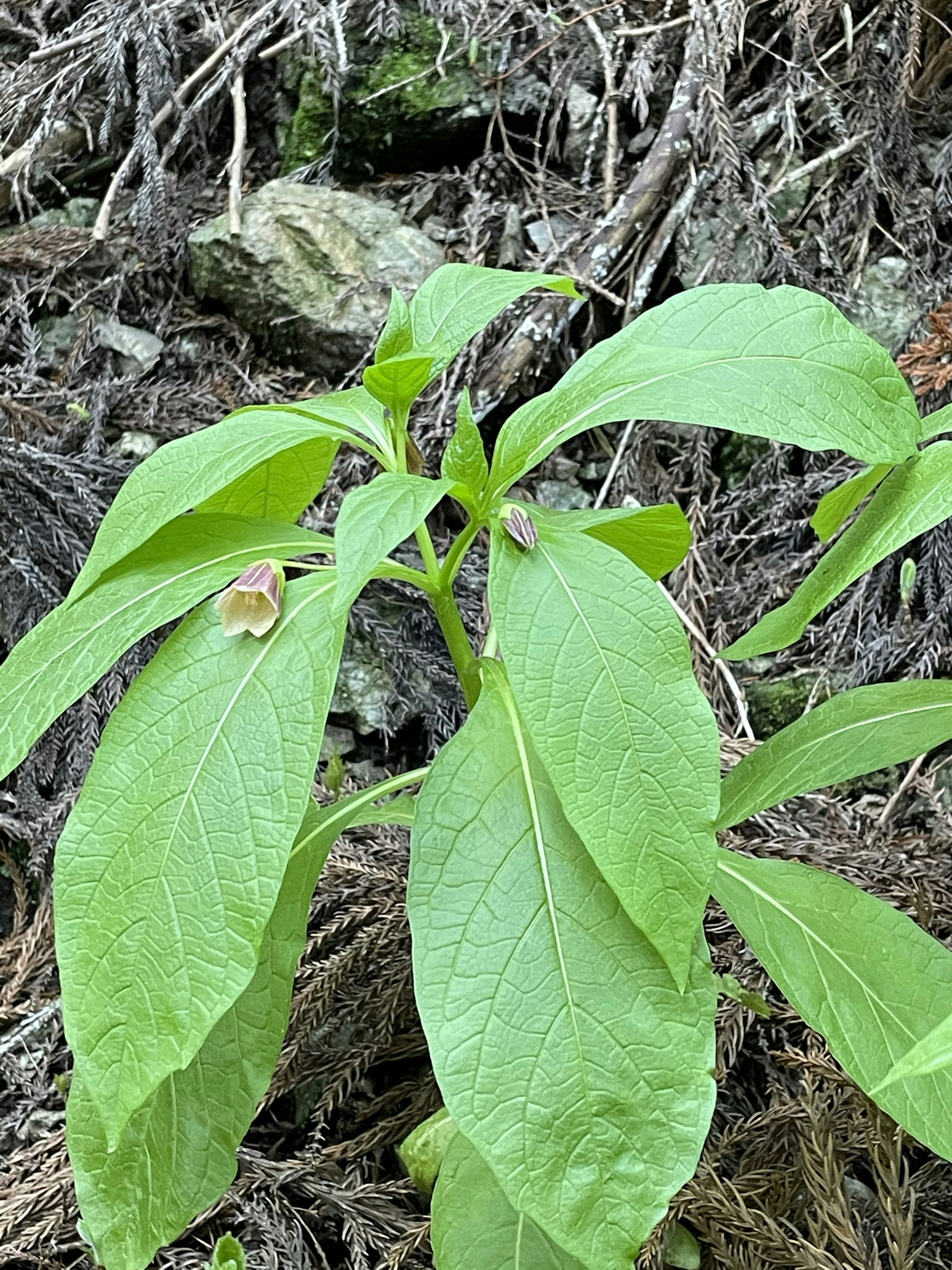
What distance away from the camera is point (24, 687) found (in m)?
0.87

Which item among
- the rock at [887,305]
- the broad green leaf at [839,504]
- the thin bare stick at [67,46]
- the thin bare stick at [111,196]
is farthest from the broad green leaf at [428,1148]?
the thin bare stick at [67,46]

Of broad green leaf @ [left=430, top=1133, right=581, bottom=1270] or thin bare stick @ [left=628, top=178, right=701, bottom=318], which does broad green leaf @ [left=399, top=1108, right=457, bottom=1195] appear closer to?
broad green leaf @ [left=430, top=1133, right=581, bottom=1270]

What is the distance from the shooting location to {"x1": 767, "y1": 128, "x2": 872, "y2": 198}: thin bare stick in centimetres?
201

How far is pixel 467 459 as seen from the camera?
0.92 m

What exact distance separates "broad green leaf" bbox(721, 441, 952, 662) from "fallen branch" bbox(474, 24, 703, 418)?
934mm

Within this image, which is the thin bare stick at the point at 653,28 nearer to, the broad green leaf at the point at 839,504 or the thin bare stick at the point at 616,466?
the thin bare stick at the point at 616,466

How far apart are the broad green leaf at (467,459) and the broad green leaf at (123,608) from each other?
0.47 ft

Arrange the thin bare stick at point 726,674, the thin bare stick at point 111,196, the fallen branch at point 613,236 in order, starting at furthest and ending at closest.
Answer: the thin bare stick at point 111,196 → the fallen branch at point 613,236 → the thin bare stick at point 726,674

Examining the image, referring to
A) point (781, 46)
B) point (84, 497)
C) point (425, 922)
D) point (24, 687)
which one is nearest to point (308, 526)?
point (84, 497)

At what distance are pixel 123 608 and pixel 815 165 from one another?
1756mm

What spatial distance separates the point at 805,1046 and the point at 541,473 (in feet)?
3.55

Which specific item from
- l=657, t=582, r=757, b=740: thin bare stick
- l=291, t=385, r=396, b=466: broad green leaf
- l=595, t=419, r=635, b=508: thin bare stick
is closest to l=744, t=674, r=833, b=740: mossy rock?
l=657, t=582, r=757, b=740: thin bare stick

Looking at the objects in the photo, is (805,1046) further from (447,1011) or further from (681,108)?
(681,108)

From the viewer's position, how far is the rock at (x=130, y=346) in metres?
1.97
